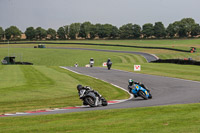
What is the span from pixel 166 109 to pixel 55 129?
441 centimetres

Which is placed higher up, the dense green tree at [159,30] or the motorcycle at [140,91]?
the dense green tree at [159,30]

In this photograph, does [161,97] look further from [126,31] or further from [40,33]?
[40,33]

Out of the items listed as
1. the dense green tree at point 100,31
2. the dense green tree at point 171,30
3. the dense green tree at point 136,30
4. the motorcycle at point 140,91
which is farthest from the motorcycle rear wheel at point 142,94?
the dense green tree at point 136,30

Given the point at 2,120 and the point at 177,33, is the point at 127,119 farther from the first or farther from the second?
the point at 177,33

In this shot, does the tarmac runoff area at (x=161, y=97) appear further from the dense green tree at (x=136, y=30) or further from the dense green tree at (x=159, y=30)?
the dense green tree at (x=136, y=30)

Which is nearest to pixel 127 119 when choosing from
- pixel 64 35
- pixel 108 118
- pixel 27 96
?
pixel 108 118

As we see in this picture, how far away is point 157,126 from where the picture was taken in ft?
27.8

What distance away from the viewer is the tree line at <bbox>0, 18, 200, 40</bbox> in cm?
15912

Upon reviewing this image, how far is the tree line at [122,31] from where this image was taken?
15912 centimetres

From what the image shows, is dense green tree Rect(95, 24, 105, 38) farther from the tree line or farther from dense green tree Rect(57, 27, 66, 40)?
dense green tree Rect(57, 27, 66, 40)

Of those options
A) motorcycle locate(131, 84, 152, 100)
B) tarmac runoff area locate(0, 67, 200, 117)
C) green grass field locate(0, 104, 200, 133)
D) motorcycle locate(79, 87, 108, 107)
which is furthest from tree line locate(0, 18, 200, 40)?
green grass field locate(0, 104, 200, 133)

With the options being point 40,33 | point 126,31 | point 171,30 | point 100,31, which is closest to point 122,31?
point 126,31

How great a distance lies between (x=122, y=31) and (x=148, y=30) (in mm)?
14454

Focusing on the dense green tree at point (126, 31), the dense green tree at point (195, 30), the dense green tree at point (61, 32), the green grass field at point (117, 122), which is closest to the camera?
the green grass field at point (117, 122)
